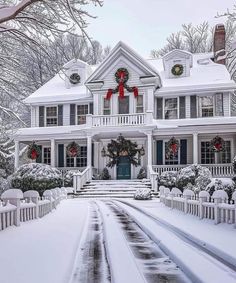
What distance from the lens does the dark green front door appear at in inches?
1035

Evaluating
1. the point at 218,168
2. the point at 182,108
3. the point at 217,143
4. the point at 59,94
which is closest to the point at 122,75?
the point at 182,108

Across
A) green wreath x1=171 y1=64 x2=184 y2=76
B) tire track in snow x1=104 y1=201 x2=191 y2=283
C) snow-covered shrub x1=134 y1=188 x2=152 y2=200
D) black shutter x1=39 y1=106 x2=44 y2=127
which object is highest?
green wreath x1=171 y1=64 x2=184 y2=76

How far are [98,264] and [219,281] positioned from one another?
5.14ft

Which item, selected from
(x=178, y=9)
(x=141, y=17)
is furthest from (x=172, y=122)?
(x=141, y=17)

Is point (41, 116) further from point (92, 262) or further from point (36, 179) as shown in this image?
point (92, 262)

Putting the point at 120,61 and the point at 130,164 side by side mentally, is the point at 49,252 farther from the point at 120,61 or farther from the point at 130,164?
the point at 120,61

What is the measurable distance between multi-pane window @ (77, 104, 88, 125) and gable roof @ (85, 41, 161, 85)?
226 centimetres

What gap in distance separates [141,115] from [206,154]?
4.97 m

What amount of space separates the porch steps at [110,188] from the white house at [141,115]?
5.67 ft

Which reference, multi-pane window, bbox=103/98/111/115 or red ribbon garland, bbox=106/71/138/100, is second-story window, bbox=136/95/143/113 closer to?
red ribbon garland, bbox=106/71/138/100

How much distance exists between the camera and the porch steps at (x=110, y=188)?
70.6 feet

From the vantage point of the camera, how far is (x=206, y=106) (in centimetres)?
2686

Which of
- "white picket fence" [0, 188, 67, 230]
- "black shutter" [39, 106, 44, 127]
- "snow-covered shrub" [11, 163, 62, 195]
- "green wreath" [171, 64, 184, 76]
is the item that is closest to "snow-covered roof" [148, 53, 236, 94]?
"green wreath" [171, 64, 184, 76]

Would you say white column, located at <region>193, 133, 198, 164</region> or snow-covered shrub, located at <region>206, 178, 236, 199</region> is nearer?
snow-covered shrub, located at <region>206, 178, 236, 199</region>
